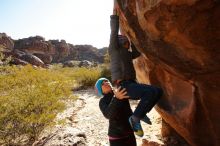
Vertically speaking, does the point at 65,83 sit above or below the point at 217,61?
below

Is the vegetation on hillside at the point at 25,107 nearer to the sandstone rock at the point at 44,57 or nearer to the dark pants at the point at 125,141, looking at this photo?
the dark pants at the point at 125,141

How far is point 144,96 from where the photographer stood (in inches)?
157

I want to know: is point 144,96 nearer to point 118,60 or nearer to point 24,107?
point 118,60

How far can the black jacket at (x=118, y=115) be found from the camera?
4000mm

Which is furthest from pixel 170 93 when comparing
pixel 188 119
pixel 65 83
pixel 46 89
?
pixel 65 83

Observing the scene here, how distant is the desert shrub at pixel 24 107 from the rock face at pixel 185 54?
484 centimetres

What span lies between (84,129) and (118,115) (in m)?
6.44

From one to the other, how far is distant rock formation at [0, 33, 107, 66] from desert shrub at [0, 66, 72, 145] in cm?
2891

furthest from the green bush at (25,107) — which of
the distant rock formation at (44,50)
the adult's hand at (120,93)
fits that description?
the distant rock formation at (44,50)

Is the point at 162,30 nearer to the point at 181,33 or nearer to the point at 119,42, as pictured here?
the point at 181,33

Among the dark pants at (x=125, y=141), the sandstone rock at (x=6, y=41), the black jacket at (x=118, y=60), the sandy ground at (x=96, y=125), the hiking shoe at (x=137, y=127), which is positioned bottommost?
the sandy ground at (x=96, y=125)

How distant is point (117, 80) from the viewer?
14.2 ft

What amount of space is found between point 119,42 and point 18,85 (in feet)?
24.9

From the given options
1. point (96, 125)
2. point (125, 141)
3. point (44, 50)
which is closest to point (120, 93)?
point (125, 141)
